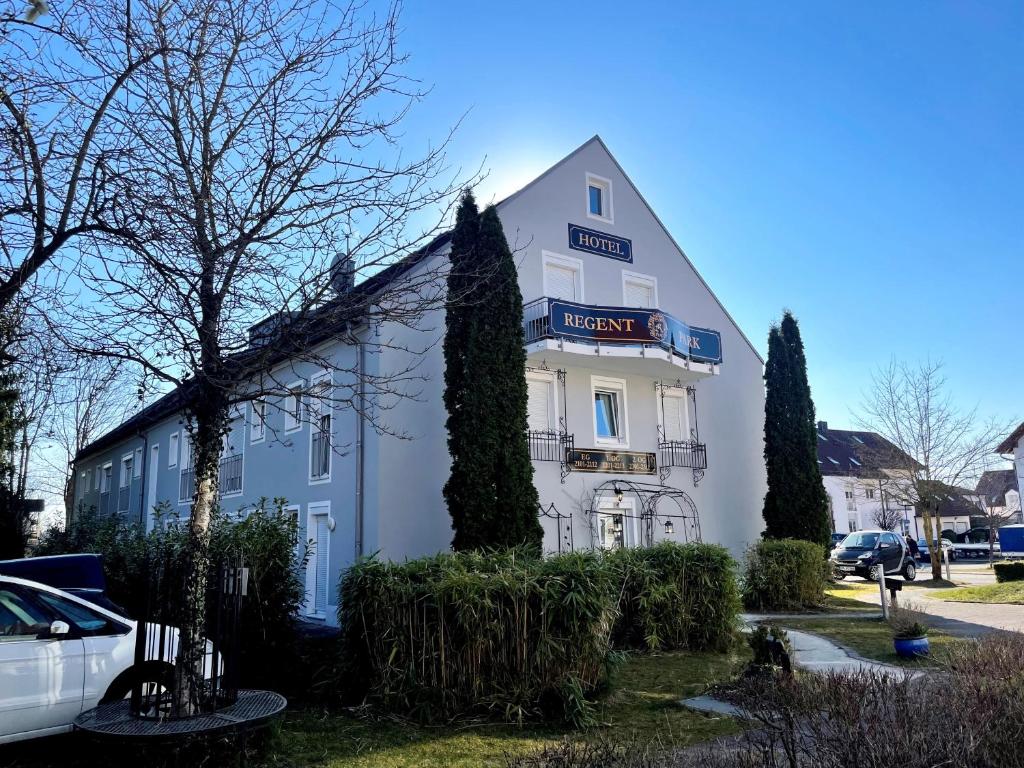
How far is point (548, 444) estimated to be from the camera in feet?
59.7

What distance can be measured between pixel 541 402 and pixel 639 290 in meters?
5.21

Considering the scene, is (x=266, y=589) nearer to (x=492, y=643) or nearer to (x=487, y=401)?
(x=492, y=643)

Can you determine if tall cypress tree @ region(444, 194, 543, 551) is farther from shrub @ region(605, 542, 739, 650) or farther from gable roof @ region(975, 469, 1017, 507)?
gable roof @ region(975, 469, 1017, 507)

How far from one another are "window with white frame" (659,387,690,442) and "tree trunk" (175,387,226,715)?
49.4 feet

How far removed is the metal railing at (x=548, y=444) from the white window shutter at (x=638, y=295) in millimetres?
4745

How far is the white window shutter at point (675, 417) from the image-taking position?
2103 centimetres

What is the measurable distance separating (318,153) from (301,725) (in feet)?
19.1

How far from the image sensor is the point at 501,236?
54.0ft

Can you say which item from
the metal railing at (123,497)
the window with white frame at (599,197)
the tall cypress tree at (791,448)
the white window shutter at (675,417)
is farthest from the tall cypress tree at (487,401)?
the metal railing at (123,497)

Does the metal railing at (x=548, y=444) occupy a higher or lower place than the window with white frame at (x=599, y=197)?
lower

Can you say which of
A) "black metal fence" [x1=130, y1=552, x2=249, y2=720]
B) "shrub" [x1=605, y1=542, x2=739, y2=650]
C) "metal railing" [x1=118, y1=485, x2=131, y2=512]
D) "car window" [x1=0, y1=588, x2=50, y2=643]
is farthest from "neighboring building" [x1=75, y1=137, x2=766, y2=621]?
"metal railing" [x1=118, y1=485, x2=131, y2=512]

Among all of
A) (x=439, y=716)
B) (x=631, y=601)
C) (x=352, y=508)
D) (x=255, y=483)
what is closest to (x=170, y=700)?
(x=439, y=716)

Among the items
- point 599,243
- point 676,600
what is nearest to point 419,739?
point 676,600

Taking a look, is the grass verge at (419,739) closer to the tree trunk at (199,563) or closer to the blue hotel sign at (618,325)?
the tree trunk at (199,563)
